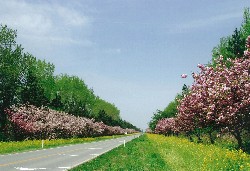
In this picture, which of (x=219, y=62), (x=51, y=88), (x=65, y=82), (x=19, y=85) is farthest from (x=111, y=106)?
(x=219, y=62)

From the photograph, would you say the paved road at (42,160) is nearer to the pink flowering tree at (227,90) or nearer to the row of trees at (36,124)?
the pink flowering tree at (227,90)

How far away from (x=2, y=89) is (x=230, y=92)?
182 ft

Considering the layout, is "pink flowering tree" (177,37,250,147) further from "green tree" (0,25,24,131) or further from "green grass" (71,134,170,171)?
"green tree" (0,25,24,131)

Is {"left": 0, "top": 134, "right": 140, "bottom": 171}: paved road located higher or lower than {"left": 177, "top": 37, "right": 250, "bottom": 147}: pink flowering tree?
lower

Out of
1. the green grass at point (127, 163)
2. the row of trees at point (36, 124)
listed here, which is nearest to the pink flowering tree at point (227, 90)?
the green grass at point (127, 163)

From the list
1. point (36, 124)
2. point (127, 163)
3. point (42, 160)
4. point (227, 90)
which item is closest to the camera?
point (227, 90)

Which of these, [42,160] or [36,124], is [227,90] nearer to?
[42,160]

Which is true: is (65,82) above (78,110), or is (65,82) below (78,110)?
above

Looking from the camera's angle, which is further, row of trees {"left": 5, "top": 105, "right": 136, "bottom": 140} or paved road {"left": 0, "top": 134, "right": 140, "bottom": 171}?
row of trees {"left": 5, "top": 105, "right": 136, "bottom": 140}

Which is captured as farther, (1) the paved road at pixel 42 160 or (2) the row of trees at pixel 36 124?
(2) the row of trees at pixel 36 124

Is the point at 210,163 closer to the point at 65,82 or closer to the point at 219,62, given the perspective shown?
the point at 219,62

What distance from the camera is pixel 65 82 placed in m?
117

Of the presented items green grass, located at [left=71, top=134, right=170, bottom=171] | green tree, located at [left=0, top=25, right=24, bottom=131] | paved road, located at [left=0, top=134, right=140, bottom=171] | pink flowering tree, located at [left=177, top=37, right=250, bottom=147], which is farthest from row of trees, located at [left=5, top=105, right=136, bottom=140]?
pink flowering tree, located at [left=177, top=37, right=250, bottom=147]

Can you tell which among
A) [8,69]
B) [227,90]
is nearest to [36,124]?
[8,69]
